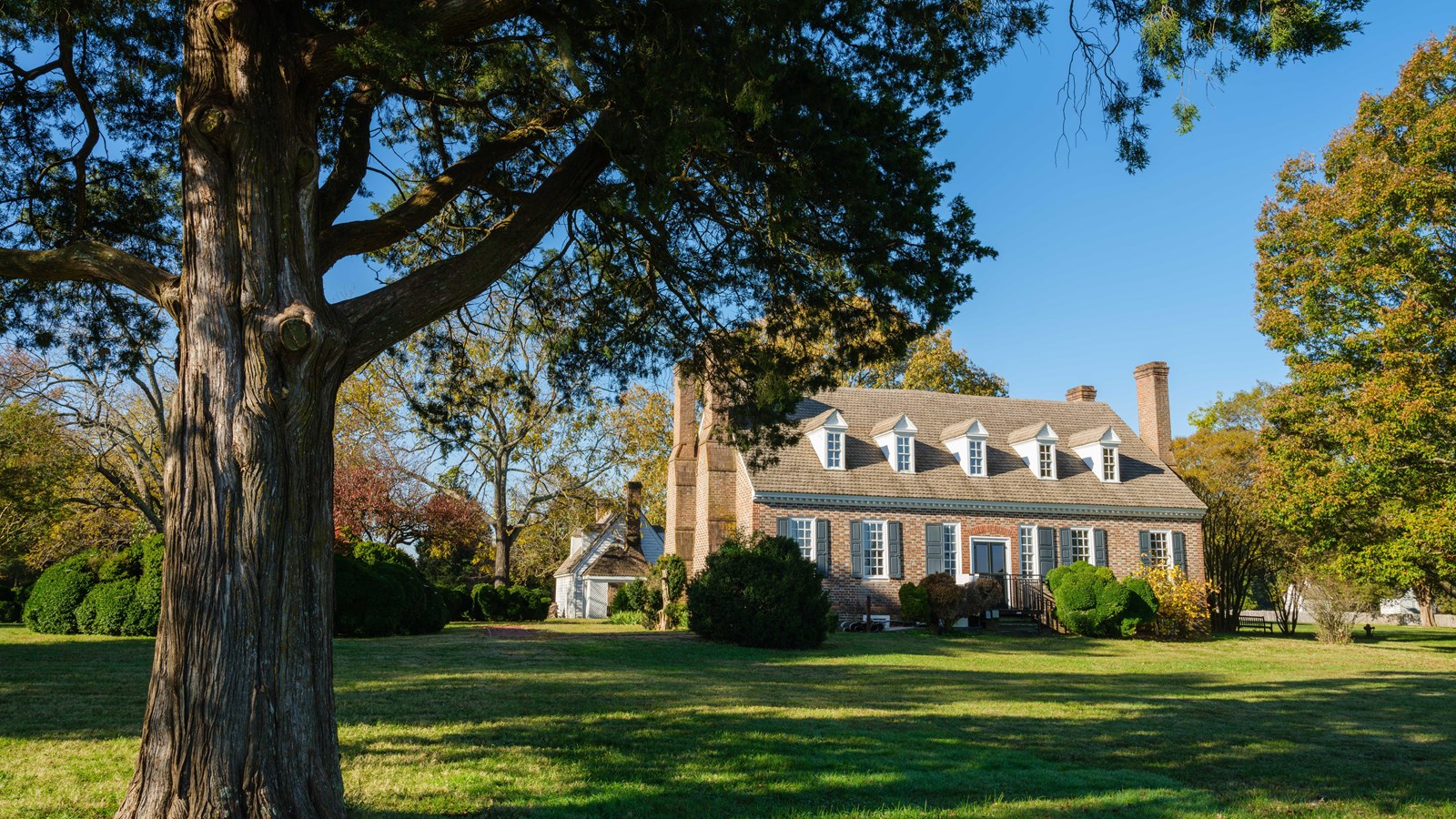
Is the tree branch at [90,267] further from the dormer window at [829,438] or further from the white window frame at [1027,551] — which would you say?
the white window frame at [1027,551]

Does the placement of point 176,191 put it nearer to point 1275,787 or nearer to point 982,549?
point 1275,787

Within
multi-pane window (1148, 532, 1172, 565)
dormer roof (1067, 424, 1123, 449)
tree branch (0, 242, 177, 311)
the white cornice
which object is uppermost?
dormer roof (1067, 424, 1123, 449)

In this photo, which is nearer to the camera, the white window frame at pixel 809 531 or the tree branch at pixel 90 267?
the tree branch at pixel 90 267

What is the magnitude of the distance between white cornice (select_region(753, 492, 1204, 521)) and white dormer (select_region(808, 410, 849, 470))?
4.36 feet

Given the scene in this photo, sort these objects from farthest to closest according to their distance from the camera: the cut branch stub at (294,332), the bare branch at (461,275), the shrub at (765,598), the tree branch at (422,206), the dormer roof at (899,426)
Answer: the dormer roof at (899,426) → the shrub at (765,598) → the tree branch at (422,206) → the bare branch at (461,275) → the cut branch stub at (294,332)

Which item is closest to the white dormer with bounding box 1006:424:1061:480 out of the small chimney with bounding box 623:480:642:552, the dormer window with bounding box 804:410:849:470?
the dormer window with bounding box 804:410:849:470

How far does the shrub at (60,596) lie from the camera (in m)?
18.1

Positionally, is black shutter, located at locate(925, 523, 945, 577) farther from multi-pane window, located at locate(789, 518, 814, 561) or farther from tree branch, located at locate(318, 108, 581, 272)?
tree branch, located at locate(318, 108, 581, 272)

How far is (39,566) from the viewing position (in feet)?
107

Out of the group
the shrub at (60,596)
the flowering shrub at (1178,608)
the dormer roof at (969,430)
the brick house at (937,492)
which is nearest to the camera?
the shrub at (60,596)

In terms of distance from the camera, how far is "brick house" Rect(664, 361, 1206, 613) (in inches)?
1065

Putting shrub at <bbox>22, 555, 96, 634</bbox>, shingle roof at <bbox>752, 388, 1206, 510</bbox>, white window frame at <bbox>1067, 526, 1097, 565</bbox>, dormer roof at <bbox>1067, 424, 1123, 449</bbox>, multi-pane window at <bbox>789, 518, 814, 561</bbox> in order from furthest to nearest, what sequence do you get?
dormer roof at <bbox>1067, 424, 1123, 449</bbox>
white window frame at <bbox>1067, 526, 1097, 565</bbox>
shingle roof at <bbox>752, 388, 1206, 510</bbox>
multi-pane window at <bbox>789, 518, 814, 561</bbox>
shrub at <bbox>22, 555, 96, 634</bbox>

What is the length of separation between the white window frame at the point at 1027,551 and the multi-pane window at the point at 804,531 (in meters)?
6.99

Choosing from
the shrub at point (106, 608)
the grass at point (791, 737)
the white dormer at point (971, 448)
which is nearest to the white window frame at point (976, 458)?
the white dormer at point (971, 448)
